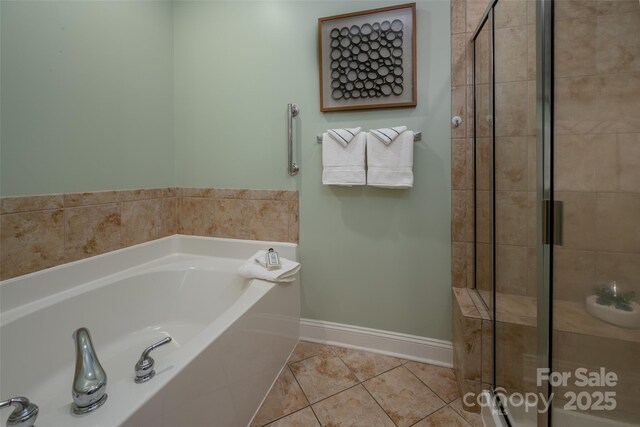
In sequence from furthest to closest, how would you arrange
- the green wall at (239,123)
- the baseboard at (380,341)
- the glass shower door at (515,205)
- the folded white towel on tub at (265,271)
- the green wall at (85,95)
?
the baseboard at (380,341) < the folded white towel on tub at (265,271) < the green wall at (239,123) < the green wall at (85,95) < the glass shower door at (515,205)

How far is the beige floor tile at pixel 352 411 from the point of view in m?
1.18

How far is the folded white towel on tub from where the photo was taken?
4.70 ft

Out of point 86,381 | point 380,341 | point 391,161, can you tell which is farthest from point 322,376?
point 391,161

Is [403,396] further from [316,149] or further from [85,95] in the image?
[85,95]

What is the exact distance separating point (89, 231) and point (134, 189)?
361 millimetres

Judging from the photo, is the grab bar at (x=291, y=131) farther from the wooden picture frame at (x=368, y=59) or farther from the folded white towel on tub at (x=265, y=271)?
the folded white towel on tub at (x=265, y=271)

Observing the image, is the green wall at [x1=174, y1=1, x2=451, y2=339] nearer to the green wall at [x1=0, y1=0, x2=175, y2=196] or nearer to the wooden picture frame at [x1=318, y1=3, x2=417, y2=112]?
the wooden picture frame at [x1=318, y1=3, x2=417, y2=112]

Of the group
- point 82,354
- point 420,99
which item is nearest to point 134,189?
point 82,354

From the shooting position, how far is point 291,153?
5.53 ft

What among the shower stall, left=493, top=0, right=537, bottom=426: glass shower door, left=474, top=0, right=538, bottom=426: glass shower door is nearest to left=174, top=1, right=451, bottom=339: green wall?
left=474, top=0, right=538, bottom=426: glass shower door

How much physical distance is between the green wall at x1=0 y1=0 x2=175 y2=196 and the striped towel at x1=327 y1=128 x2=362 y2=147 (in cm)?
121

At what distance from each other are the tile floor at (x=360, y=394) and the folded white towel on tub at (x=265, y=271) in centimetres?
52

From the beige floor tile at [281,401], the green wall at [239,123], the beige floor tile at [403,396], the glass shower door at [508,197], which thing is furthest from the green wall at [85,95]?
the glass shower door at [508,197]

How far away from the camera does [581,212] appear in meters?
0.88
